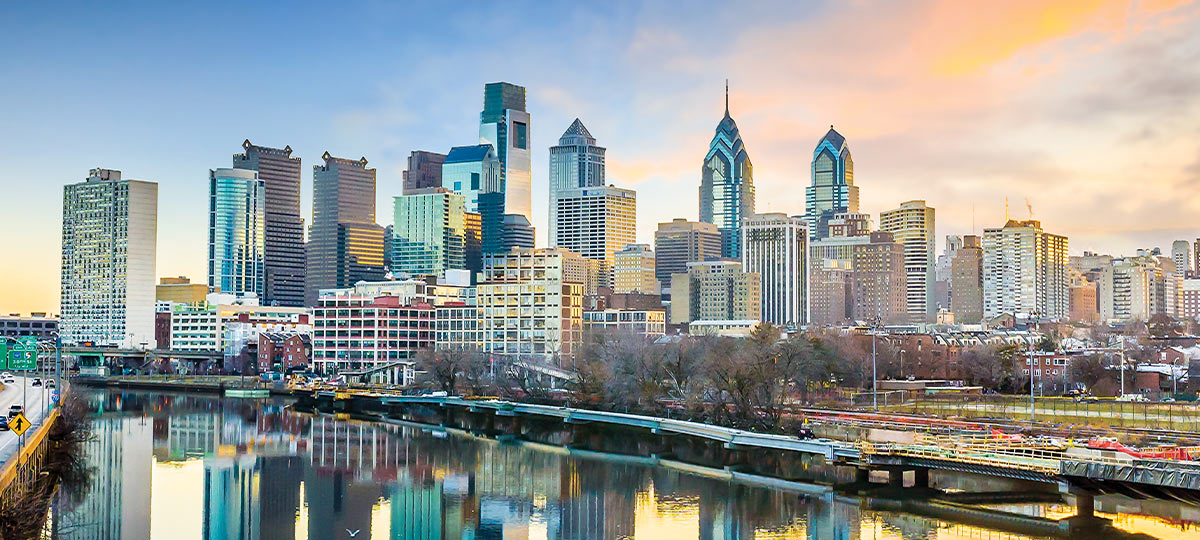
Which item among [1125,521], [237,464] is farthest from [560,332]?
[1125,521]

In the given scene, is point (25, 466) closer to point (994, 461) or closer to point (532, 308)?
point (994, 461)

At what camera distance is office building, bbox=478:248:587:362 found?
164000mm

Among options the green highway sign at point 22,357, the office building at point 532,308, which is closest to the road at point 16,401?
the green highway sign at point 22,357

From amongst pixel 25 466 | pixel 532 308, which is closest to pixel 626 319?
pixel 532 308

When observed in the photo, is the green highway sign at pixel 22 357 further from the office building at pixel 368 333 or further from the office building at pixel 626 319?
the office building at pixel 626 319

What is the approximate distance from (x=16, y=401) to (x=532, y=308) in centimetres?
7887

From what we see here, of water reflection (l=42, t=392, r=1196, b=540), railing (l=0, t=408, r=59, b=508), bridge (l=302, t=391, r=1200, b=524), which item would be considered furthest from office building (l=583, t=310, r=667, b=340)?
railing (l=0, t=408, r=59, b=508)

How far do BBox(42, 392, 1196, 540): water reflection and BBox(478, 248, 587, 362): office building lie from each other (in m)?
73.0

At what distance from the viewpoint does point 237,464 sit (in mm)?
75500

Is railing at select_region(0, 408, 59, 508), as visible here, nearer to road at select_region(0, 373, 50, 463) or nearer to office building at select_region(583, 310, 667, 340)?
road at select_region(0, 373, 50, 463)

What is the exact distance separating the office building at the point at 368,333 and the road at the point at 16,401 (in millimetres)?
48827

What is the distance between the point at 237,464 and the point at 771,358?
36314mm

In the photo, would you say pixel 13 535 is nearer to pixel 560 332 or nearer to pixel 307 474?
pixel 307 474

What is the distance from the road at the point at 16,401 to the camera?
57.8 meters
